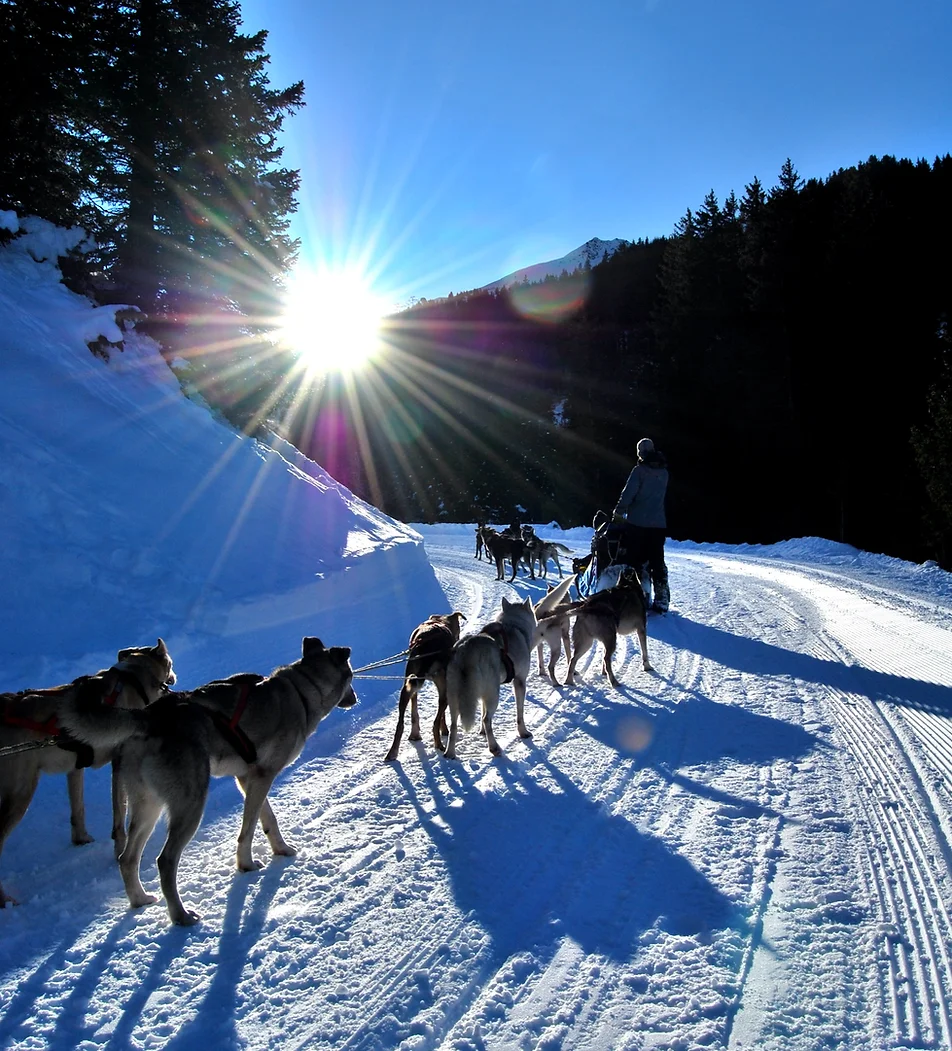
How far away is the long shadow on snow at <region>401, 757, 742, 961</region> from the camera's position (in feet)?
9.82

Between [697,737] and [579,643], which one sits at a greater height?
[579,643]

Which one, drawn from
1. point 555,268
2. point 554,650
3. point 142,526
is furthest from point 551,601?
point 555,268

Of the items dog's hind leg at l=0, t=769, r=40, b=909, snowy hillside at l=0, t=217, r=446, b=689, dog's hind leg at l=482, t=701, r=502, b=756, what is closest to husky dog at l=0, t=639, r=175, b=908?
dog's hind leg at l=0, t=769, r=40, b=909

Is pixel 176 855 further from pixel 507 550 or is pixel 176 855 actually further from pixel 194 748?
pixel 507 550

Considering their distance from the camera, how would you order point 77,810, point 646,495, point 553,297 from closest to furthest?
point 77,810 → point 646,495 → point 553,297

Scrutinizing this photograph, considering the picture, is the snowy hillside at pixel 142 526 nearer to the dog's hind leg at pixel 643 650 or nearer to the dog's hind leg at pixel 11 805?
the dog's hind leg at pixel 11 805

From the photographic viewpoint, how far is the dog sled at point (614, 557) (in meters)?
9.72

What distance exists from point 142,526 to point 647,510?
282 inches

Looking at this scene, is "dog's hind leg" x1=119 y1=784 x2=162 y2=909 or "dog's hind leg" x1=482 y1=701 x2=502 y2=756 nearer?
"dog's hind leg" x1=119 y1=784 x2=162 y2=909

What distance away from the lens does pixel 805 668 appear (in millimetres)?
6910

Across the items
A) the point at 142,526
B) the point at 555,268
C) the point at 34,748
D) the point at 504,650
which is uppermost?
the point at 555,268

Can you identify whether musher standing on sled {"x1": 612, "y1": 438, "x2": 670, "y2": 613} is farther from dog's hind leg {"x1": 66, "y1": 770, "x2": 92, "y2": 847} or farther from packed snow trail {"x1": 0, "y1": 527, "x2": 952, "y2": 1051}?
dog's hind leg {"x1": 66, "y1": 770, "x2": 92, "y2": 847}

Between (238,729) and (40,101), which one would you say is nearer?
(238,729)

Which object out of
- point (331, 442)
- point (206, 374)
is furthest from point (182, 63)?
point (331, 442)
